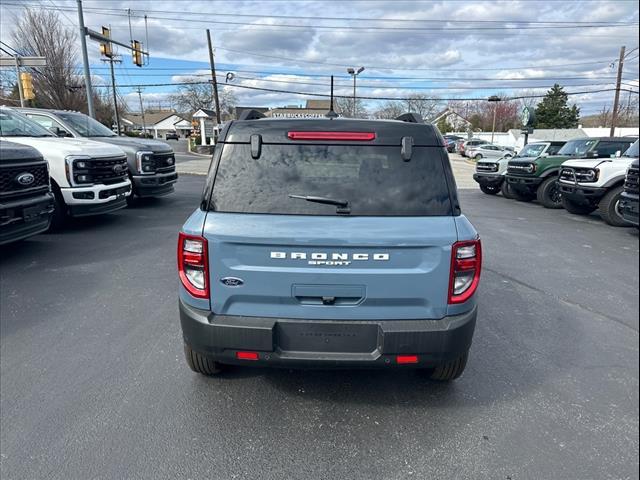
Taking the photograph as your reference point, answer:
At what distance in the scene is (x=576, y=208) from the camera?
1114 centimetres

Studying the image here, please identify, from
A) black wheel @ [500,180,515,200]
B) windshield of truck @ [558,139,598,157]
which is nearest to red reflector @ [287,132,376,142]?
windshield of truck @ [558,139,598,157]

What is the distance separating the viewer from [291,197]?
252 centimetres

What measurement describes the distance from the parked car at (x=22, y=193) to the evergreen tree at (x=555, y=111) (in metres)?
70.2

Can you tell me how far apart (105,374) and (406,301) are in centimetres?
239

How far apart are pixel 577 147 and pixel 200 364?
44.6 ft

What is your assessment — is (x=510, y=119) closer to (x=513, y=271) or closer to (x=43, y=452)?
(x=513, y=271)

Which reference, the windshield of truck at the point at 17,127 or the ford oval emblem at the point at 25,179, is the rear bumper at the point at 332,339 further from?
the windshield of truck at the point at 17,127

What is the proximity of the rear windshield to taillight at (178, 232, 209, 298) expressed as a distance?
0.81 feet

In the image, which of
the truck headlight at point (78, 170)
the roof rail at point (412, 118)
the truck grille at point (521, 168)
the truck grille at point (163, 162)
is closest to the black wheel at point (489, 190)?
the truck grille at point (521, 168)

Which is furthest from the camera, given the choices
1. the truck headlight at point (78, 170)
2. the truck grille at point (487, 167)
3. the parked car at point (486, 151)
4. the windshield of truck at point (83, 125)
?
the parked car at point (486, 151)

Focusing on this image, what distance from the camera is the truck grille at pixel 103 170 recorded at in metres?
7.45

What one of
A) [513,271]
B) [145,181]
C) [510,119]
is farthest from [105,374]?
[510,119]

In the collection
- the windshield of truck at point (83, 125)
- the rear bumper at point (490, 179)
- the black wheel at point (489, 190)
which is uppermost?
the windshield of truck at point (83, 125)

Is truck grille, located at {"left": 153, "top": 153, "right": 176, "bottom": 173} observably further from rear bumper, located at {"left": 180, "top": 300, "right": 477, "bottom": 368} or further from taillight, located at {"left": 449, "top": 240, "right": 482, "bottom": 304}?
taillight, located at {"left": 449, "top": 240, "right": 482, "bottom": 304}
